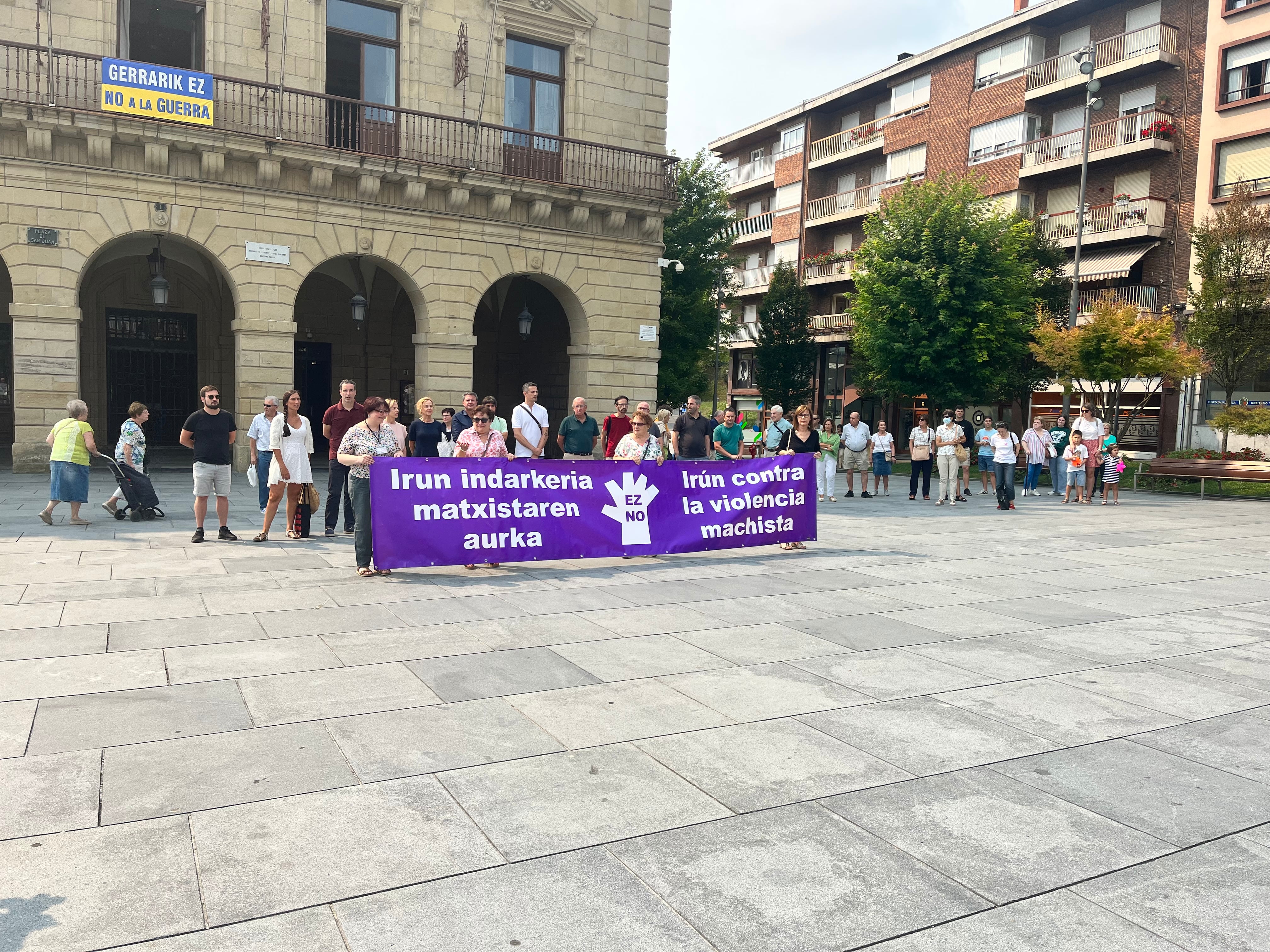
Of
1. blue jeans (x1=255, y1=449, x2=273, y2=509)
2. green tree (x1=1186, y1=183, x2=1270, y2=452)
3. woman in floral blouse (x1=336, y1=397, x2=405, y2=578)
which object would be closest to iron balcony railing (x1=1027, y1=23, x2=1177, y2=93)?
green tree (x1=1186, y1=183, x2=1270, y2=452)

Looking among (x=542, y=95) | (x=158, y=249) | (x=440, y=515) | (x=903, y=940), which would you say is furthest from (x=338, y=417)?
(x=542, y=95)

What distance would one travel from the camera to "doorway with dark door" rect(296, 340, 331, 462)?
26.6m

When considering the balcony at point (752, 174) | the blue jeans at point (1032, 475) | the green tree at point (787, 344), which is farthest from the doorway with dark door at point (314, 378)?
the balcony at point (752, 174)

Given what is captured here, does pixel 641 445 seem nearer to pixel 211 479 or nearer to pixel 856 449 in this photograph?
pixel 211 479

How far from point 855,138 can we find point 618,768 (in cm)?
5101

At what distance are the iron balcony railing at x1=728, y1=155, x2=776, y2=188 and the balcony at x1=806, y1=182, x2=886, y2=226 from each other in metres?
5.63

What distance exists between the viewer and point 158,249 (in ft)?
66.6

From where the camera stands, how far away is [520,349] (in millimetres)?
28578

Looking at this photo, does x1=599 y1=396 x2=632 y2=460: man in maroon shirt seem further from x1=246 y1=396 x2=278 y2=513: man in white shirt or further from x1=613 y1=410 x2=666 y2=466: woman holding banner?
x1=246 y1=396 x2=278 y2=513: man in white shirt

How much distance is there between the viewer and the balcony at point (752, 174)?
57594mm

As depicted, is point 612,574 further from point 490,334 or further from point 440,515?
point 490,334

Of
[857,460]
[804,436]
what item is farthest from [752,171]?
[804,436]

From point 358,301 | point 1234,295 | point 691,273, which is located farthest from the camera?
point 691,273

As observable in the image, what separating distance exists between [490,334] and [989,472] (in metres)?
14.6
